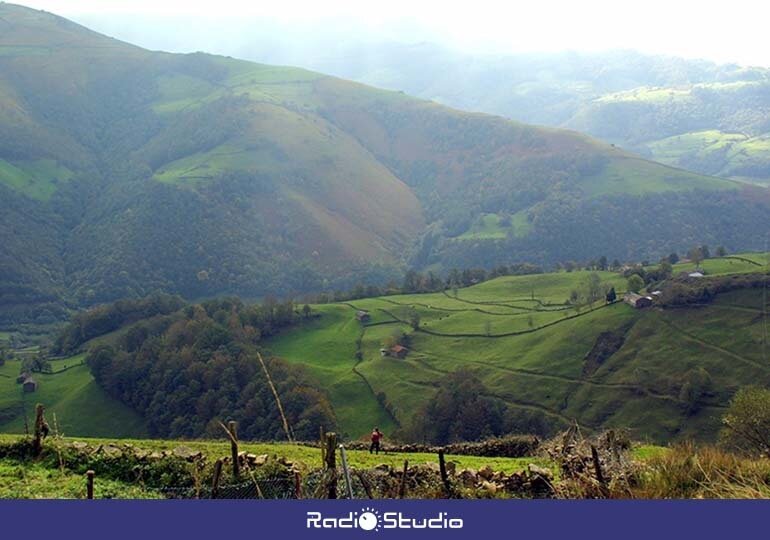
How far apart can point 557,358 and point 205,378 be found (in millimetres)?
37822

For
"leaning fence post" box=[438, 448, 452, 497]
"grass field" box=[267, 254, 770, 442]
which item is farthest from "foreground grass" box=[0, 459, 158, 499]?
"grass field" box=[267, 254, 770, 442]

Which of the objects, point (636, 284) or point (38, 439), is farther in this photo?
point (636, 284)

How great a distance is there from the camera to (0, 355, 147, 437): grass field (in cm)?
7406

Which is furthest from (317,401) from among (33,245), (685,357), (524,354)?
(33,245)

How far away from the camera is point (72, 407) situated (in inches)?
3073

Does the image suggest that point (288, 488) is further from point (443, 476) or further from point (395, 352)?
point (395, 352)

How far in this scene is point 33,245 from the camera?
614 ft

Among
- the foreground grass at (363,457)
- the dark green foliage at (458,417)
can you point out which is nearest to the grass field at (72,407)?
the dark green foliage at (458,417)

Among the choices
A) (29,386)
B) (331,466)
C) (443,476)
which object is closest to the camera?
(331,466)

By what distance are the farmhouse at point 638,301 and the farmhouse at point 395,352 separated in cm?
2639

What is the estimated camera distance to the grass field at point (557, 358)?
Answer: 64.3 metres

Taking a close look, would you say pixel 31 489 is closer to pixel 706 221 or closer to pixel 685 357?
pixel 685 357

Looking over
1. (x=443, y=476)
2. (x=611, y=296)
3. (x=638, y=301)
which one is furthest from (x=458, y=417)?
(x=443, y=476)

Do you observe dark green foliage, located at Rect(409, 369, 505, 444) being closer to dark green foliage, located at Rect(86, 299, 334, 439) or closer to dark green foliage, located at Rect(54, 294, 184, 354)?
dark green foliage, located at Rect(86, 299, 334, 439)
